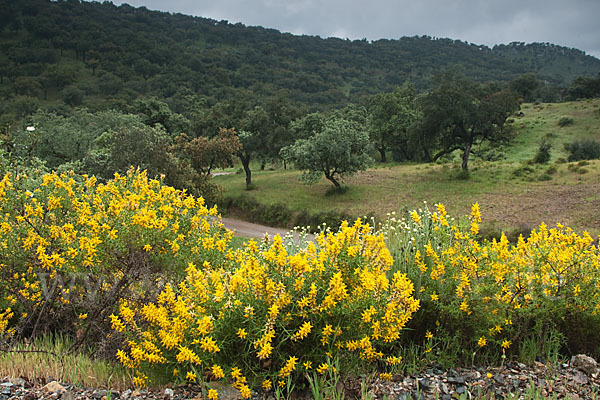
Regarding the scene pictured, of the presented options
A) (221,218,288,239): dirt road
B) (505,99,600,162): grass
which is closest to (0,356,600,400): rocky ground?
(221,218,288,239): dirt road

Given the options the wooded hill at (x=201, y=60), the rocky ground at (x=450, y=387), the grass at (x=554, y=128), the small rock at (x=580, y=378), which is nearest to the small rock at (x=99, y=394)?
the rocky ground at (x=450, y=387)

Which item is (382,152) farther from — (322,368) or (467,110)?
(322,368)

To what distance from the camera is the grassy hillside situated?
17438 millimetres

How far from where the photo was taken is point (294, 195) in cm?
2498

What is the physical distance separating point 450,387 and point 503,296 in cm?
89

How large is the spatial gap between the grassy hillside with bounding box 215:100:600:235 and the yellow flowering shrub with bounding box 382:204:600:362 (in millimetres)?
12472

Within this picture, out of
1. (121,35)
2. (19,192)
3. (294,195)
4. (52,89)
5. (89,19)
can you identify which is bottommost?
(294,195)

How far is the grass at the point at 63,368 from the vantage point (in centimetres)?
303

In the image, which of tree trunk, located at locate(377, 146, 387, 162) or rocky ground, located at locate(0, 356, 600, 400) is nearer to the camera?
rocky ground, located at locate(0, 356, 600, 400)

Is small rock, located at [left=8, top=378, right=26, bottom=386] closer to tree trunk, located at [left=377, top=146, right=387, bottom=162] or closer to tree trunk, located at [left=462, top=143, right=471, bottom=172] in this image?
tree trunk, located at [left=462, top=143, right=471, bottom=172]

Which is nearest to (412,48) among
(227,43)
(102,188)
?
(227,43)

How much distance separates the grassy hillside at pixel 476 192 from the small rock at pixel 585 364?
1282 centimetres

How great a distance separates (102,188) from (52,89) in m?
84.1

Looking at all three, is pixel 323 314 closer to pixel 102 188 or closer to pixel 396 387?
pixel 396 387
